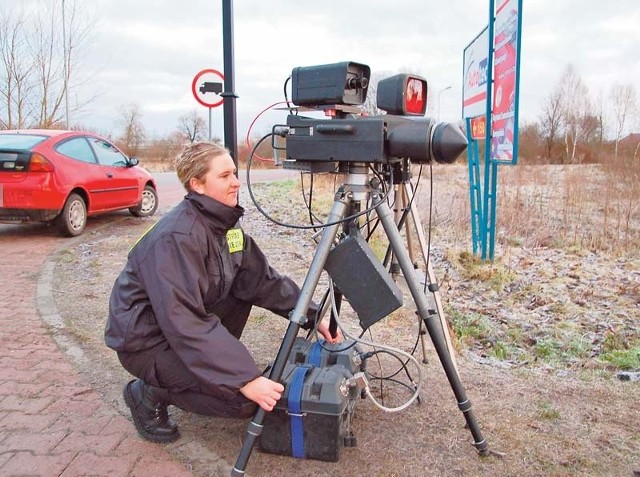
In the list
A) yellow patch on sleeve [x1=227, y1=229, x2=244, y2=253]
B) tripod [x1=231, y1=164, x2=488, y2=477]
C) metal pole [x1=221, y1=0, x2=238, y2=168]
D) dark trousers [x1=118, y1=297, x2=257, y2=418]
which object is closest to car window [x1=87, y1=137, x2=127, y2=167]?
metal pole [x1=221, y1=0, x2=238, y2=168]

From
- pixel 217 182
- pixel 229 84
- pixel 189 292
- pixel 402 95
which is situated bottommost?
pixel 189 292

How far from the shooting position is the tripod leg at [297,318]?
2262 millimetres

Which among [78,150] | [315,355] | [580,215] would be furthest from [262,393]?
[580,215]

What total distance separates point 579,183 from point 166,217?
963 cm

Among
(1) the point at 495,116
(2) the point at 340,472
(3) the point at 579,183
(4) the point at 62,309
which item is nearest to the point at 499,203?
(3) the point at 579,183

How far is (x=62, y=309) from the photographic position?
4641mm

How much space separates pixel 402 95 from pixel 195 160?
976 mm

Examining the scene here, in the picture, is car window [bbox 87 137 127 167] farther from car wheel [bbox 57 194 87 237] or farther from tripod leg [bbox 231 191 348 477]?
tripod leg [bbox 231 191 348 477]

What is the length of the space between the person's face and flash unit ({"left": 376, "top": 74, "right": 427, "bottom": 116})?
2.51 feet

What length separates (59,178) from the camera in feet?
24.6

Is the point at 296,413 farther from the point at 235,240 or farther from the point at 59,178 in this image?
the point at 59,178

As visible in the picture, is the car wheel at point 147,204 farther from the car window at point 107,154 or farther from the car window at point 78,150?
the car window at point 78,150

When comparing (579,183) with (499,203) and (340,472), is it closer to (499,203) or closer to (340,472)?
(499,203)

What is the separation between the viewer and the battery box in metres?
2.40
